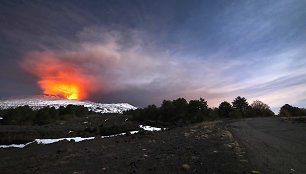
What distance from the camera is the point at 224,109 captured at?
239ft

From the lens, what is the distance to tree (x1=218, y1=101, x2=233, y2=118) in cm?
7112

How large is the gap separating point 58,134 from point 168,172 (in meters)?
21.9

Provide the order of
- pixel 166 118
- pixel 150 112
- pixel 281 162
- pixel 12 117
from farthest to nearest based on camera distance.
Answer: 1. pixel 150 112
2. pixel 166 118
3. pixel 12 117
4. pixel 281 162

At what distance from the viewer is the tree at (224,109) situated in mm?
71125

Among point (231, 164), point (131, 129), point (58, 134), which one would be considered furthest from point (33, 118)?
point (231, 164)

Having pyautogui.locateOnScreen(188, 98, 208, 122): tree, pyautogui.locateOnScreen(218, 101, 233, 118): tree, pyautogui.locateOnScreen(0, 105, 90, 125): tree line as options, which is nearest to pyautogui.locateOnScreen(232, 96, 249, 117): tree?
pyautogui.locateOnScreen(218, 101, 233, 118): tree

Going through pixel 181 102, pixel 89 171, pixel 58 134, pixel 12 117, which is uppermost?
pixel 181 102

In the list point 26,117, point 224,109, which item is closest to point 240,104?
point 224,109

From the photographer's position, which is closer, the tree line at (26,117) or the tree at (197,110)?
the tree line at (26,117)

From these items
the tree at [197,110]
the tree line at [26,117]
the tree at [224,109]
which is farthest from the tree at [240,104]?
the tree line at [26,117]

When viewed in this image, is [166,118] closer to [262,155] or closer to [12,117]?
[12,117]

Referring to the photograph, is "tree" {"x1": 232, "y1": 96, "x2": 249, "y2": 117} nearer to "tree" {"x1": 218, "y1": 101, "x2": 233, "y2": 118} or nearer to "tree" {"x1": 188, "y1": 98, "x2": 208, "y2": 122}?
"tree" {"x1": 218, "y1": 101, "x2": 233, "y2": 118}

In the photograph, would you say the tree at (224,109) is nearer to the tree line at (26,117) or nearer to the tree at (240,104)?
the tree at (240,104)

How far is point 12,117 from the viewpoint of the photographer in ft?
143
